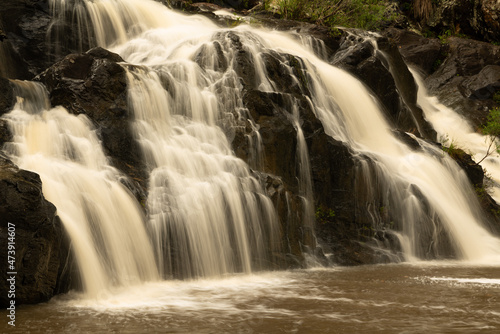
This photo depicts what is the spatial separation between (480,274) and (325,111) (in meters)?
5.33

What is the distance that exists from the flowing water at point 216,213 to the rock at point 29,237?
0.85ft

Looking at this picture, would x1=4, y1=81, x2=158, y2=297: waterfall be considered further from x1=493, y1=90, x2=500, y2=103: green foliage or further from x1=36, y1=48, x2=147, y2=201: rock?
x1=493, y1=90, x2=500, y2=103: green foliage

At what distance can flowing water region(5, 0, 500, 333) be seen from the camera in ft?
18.7

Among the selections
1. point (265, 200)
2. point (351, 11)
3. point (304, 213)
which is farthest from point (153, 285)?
point (351, 11)

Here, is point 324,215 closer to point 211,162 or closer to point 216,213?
point 211,162

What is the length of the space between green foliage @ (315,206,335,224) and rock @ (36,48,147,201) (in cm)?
353

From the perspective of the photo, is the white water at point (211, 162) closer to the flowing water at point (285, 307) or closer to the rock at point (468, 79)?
the flowing water at point (285, 307)

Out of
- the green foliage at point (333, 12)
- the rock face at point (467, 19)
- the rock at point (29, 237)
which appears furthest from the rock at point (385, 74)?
the rock at point (29, 237)

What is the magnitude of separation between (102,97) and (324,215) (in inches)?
181

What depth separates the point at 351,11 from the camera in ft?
69.3

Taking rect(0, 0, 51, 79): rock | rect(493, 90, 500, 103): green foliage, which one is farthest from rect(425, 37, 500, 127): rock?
rect(0, 0, 51, 79): rock

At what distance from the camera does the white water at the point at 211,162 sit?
315 inches

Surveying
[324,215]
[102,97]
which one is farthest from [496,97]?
[102,97]

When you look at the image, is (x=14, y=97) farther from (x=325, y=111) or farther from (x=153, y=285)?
(x=325, y=111)
